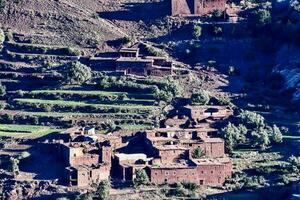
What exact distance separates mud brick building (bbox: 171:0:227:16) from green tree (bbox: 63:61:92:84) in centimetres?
1354

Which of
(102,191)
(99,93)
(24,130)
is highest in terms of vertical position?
(99,93)

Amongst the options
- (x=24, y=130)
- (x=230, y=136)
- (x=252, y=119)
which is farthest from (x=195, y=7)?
(x=24, y=130)

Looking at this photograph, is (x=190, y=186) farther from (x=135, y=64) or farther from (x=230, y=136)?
(x=135, y=64)

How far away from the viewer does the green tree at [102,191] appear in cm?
6625

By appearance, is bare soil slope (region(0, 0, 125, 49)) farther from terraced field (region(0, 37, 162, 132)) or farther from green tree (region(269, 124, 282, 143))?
green tree (region(269, 124, 282, 143))

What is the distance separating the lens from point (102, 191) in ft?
217

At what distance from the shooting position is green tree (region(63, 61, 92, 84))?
79688 mm

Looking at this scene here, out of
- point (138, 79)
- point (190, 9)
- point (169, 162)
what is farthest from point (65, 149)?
point (190, 9)

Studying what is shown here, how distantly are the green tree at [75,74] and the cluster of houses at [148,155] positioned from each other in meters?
6.94

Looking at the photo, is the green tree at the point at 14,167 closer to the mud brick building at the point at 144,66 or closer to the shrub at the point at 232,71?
the mud brick building at the point at 144,66

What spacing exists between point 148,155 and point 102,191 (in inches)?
240

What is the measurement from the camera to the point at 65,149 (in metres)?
70.2

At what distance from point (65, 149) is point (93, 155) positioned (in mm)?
1949

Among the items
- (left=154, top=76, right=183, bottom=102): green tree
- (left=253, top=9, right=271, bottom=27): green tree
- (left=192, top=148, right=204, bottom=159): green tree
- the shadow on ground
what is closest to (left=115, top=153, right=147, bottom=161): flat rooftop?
(left=192, top=148, right=204, bottom=159): green tree
